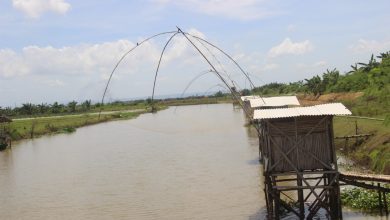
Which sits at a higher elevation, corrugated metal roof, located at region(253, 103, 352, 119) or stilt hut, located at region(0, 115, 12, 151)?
corrugated metal roof, located at region(253, 103, 352, 119)

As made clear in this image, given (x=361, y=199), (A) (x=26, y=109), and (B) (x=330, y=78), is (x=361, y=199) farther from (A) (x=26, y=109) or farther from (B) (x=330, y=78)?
(A) (x=26, y=109)

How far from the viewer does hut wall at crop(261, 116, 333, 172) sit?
13.2 meters

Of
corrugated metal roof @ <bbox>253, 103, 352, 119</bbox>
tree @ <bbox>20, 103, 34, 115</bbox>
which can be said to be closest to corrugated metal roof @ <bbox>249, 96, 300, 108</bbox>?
corrugated metal roof @ <bbox>253, 103, 352, 119</bbox>

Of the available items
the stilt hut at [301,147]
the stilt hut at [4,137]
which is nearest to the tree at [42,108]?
the stilt hut at [4,137]

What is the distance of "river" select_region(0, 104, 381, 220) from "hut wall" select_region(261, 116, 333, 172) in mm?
2315

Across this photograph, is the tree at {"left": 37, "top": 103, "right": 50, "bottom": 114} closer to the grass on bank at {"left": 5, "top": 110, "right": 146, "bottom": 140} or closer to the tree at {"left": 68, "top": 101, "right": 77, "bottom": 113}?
the tree at {"left": 68, "top": 101, "right": 77, "bottom": 113}

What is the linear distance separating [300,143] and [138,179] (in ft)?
40.3

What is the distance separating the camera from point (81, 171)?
27.7m

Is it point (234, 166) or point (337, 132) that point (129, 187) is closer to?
point (234, 166)

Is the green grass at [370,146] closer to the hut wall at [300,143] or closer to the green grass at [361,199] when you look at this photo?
the green grass at [361,199]

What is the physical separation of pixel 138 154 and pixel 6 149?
46.5 feet

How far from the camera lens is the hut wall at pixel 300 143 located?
13219 mm

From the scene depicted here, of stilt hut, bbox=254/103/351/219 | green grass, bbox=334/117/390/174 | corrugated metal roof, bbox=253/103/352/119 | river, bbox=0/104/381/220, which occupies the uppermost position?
corrugated metal roof, bbox=253/103/352/119

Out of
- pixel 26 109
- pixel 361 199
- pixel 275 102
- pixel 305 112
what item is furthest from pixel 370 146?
pixel 26 109
